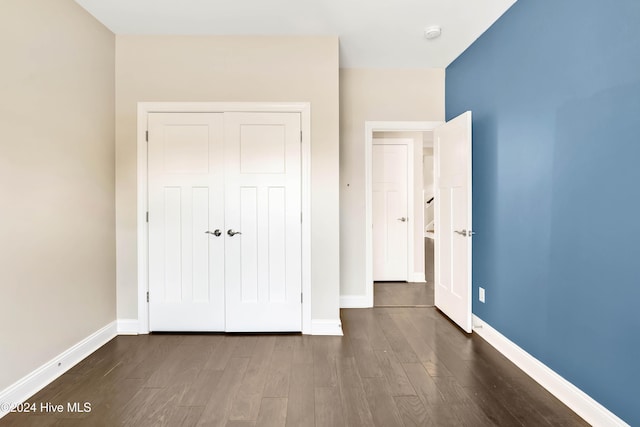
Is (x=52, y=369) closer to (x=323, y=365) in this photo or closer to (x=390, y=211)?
(x=323, y=365)

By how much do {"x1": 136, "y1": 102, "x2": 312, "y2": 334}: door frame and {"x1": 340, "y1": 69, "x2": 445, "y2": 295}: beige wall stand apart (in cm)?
83

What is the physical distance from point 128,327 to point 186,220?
113 centimetres

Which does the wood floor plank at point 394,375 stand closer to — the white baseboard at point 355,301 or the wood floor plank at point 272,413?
the wood floor plank at point 272,413

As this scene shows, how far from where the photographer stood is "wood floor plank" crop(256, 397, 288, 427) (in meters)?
1.74

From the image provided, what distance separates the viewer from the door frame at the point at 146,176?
2883 mm

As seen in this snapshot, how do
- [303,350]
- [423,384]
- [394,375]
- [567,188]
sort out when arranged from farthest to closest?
[303,350] < [394,375] < [423,384] < [567,188]

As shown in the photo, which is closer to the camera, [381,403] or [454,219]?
[381,403]

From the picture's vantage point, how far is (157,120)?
290 centimetres

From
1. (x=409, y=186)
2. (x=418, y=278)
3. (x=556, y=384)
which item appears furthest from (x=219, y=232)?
(x=418, y=278)

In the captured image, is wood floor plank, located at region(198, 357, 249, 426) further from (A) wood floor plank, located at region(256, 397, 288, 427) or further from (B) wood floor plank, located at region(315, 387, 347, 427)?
(B) wood floor plank, located at region(315, 387, 347, 427)

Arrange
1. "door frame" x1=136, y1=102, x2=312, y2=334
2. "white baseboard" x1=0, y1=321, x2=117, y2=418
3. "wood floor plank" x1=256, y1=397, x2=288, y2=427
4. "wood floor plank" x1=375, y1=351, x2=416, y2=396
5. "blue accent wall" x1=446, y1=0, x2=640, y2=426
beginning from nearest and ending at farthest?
"blue accent wall" x1=446, y1=0, x2=640, y2=426 → "wood floor plank" x1=256, y1=397, x2=288, y2=427 → "white baseboard" x1=0, y1=321, x2=117, y2=418 → "wood floor plank" x1=375, y1=351, x2=416, y2=396 → "door frame" x1=136, y1=102, x2=312, y2=334

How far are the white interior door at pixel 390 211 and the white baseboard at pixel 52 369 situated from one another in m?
3.34

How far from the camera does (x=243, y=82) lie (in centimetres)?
290

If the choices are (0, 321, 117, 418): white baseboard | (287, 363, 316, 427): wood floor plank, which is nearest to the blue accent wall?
(287, 363, 316, 427): wood floor plank
